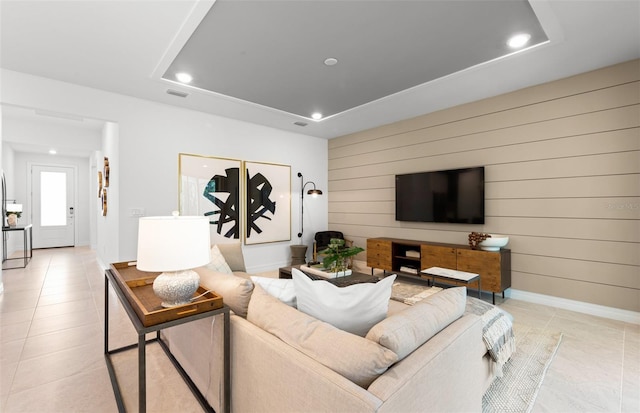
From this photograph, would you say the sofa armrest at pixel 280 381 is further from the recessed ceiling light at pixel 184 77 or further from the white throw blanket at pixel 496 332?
the recessed ceiling light at pixel 184 77

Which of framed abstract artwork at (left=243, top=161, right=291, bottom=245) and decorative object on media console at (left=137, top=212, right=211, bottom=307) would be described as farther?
framed abstract artwork at (left=243, top=161, right=291, bottom=245)

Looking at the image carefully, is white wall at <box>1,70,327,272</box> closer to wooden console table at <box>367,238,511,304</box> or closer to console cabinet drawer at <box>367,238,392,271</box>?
console cabinet drawer at <box>367,238,392,271</box>

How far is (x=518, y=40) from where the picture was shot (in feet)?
8.55

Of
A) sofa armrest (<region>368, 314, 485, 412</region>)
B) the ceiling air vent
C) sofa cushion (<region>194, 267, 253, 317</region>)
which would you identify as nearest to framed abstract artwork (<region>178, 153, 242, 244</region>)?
the ceiling air vent

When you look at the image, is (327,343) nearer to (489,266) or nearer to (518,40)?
(518,40)

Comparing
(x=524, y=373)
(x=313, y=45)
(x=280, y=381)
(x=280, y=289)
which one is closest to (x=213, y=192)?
(x=313, y=45)

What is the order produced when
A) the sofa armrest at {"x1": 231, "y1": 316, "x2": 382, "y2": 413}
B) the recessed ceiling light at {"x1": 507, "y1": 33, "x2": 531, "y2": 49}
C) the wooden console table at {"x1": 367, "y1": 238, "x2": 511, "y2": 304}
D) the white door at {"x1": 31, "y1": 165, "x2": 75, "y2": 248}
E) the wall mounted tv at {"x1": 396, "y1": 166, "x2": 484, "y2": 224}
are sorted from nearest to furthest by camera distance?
the sofa armrest at {"x1": 231, "y1": 316, "x2": 382, "y2": 413}
the recessed ceiling light at {"x1": 507, "y1": 33, "x2": 531, "y2": 49}
the wooden console table at {"x1": 367, "y1": 238, "x2": 511, "y2": 304}
the wall mounted tv at {"x1": 396, "y1": 166, "x2": 484, "y2": 224}
the white door at {"x1": 31, "y1": 165, "x2": 75, "y2": 248}

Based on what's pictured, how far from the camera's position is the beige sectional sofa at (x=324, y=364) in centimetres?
96

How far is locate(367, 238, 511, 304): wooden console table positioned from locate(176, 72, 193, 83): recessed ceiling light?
352 cm

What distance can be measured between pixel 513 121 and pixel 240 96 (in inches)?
141

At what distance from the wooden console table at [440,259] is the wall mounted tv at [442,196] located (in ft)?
1.38

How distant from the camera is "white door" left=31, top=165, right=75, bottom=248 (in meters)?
7.30

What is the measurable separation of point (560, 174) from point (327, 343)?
372 cm

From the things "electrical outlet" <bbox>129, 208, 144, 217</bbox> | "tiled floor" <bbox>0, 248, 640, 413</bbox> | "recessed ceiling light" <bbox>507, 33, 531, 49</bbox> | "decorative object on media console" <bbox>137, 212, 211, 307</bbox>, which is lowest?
"tiled floor" <bbox>0, 248, 640, 413</bbox>
